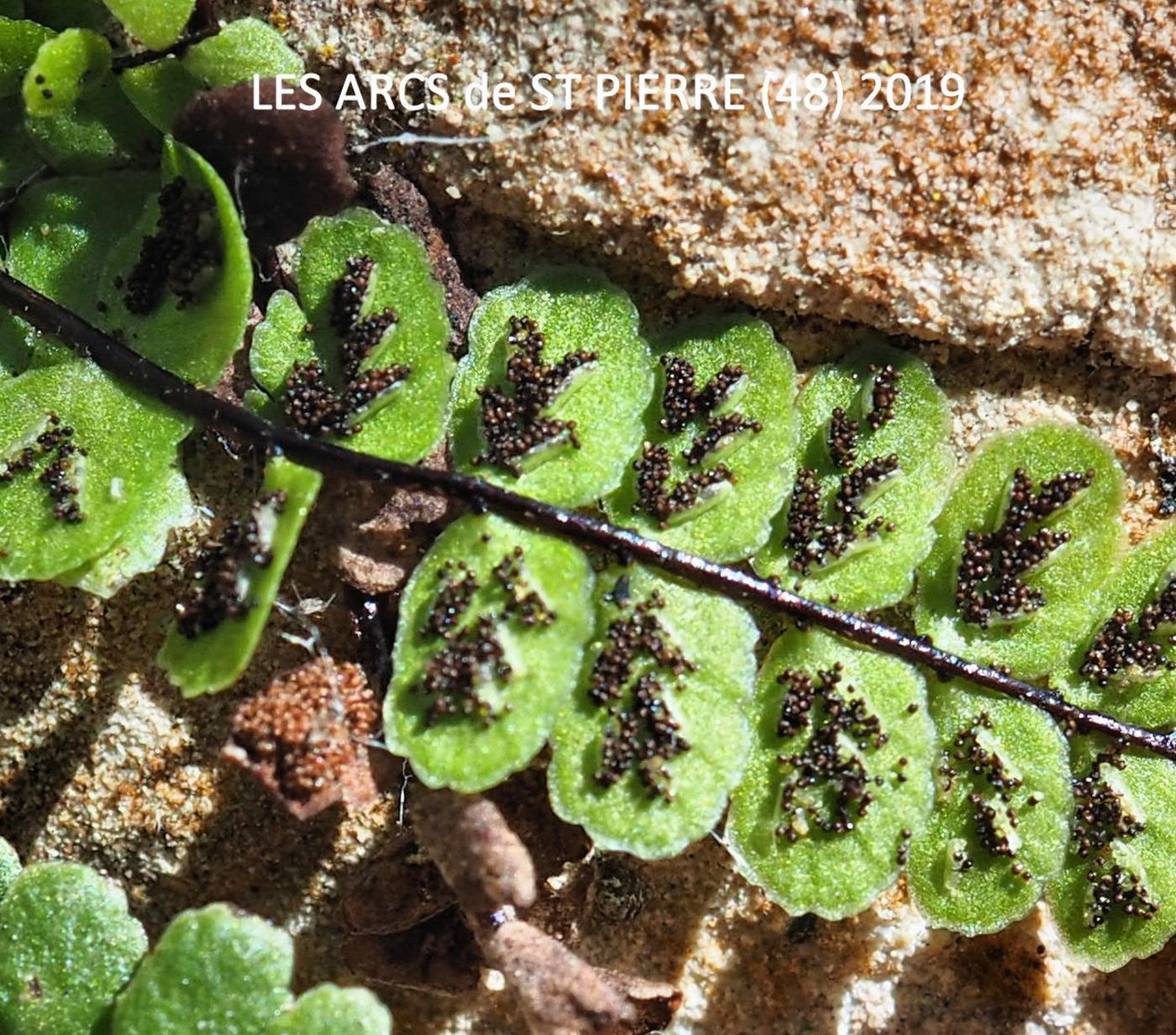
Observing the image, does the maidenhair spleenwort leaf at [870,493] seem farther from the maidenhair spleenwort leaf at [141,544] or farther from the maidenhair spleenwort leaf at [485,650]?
Answer: the maidenhair spleenwort leaf at [141,544]

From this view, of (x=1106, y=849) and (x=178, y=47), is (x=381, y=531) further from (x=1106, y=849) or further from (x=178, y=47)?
(x=1106, y=849)

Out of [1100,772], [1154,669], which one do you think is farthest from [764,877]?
[1154,669]

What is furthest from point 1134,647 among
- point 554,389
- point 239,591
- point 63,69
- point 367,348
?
point 63,69

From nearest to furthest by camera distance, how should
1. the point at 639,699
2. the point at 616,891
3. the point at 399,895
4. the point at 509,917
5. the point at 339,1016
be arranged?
the point at 339,1016 < the point at 639,699 < the point at 509,917 < the point at 399,895 < the point at 616,891

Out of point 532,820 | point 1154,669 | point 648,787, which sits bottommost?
point 532,820

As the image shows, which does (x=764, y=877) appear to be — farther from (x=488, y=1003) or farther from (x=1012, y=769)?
(x=488, y=1003)

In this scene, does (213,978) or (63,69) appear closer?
(213,978)

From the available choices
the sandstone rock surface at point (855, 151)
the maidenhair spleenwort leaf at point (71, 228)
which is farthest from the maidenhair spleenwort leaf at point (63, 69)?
the sandstone rock surface at point (855, 151)

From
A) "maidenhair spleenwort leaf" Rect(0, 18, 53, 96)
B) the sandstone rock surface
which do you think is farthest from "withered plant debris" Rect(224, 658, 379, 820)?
"maidenhair spleenwort leaf" Rect(0, 18, 53, 96)
